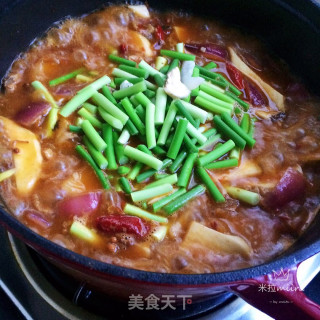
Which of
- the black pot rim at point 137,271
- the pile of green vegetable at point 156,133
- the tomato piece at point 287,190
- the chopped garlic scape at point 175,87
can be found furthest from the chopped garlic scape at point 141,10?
the black pot rim at point 137,271

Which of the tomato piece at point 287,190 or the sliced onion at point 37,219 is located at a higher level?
the tomato piece at point 287,190

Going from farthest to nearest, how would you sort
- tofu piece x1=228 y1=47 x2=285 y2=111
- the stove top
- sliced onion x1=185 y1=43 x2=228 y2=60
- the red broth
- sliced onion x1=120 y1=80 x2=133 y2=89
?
sliced onion x1=185 y1=43 x2=228 y2=60, tofu piece x1=228 y1=47 x2=285 y2=111, sliced onion x1=120 y1=80 x2=133 y2=89, the stove top, the red broth

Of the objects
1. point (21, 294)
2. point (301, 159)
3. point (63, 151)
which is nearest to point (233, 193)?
point (301, 159)

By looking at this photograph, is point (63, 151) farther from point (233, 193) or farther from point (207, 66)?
point (207, 66)

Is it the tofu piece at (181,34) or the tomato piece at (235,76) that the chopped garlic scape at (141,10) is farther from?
the tomato piece at (235,76)

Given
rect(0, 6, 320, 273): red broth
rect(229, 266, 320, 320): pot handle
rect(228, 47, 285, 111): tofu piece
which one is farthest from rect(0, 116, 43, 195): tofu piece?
rect(228, 47, 285, 111): tofu piece

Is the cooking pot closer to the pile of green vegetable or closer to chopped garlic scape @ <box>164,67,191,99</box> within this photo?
the pile of green vegetable

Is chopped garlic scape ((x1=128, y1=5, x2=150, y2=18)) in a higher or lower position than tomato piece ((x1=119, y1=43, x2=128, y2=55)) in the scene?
higher
